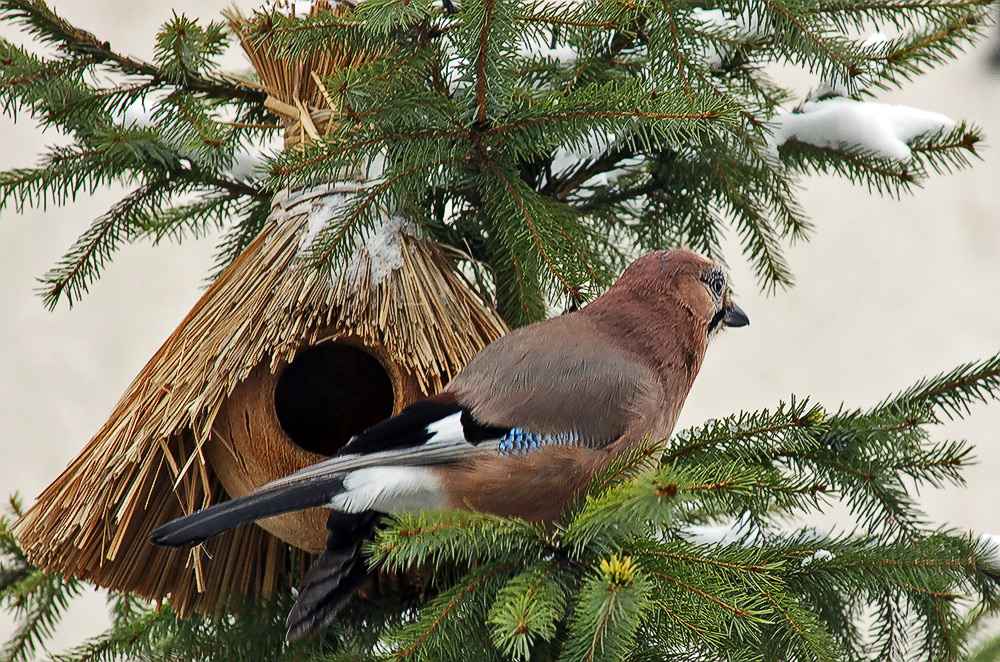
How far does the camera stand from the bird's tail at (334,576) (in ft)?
3.62

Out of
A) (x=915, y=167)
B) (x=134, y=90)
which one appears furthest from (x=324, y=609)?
(x=915, y=167)

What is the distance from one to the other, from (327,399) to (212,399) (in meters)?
0.18

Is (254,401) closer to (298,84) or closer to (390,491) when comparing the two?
(390,491)

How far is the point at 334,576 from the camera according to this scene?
3.64 ft

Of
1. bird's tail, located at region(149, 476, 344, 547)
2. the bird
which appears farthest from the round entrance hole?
bird's tail, located at region(149, 476, 344, 547)

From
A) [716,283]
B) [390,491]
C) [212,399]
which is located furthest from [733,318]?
[212,399]

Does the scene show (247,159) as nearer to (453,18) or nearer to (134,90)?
(134,90)

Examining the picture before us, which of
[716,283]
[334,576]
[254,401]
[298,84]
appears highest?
[298,84]

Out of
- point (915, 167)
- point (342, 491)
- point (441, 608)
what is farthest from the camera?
point (915, 167)

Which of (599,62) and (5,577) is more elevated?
(599,62)

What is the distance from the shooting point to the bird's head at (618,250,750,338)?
1.27m

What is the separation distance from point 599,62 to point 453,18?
11.4 inches

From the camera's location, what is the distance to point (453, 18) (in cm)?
119

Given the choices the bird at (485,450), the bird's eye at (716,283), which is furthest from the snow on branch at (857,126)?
the bird at (485,450)
